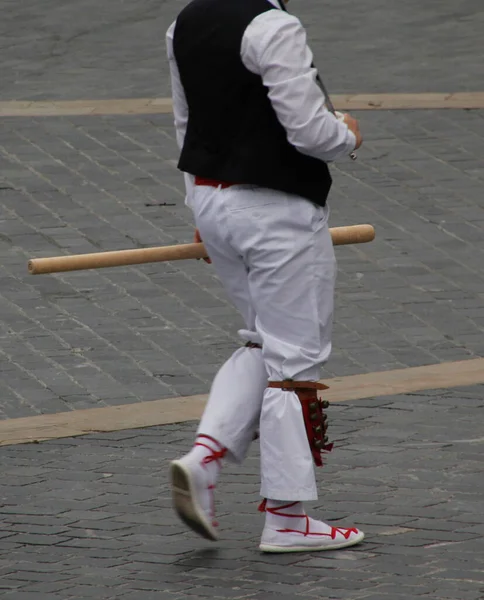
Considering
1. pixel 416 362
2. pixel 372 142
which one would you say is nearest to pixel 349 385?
pixel 416 362

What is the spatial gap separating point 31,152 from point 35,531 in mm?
6060

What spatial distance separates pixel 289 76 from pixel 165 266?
4.47m

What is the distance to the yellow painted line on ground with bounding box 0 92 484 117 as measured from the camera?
39.4 feet

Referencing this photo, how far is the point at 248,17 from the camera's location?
4.90 m

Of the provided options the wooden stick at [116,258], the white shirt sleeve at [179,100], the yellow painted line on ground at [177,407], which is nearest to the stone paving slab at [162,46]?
the yellow painted line on ground at [177,407]

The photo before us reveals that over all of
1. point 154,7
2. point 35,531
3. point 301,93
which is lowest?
point 154,7

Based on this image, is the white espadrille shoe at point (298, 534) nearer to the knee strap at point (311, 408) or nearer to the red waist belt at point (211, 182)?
the knee strap at point (311, 408)

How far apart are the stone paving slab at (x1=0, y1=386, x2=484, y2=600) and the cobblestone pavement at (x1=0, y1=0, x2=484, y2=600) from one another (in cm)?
1

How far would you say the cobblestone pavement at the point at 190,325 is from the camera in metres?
5.02

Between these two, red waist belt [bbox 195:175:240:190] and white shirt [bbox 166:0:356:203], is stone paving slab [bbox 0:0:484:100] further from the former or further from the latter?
white shirt [bbox 166:0:356:203]

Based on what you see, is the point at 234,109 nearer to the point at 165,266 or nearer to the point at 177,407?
the point at 177,407

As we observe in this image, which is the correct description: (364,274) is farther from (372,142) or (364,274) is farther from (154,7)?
(154,7)

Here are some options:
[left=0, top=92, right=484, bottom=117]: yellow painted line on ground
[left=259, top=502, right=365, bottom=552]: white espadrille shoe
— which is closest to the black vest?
[left=259, top=502, right=365, bottom=552]: white espadrille shoe

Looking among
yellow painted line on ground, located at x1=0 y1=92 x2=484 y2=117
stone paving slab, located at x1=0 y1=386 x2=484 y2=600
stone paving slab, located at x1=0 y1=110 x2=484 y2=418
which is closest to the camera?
stone paving slab, located at x1=0 y1=386 x2=484 y2=600
